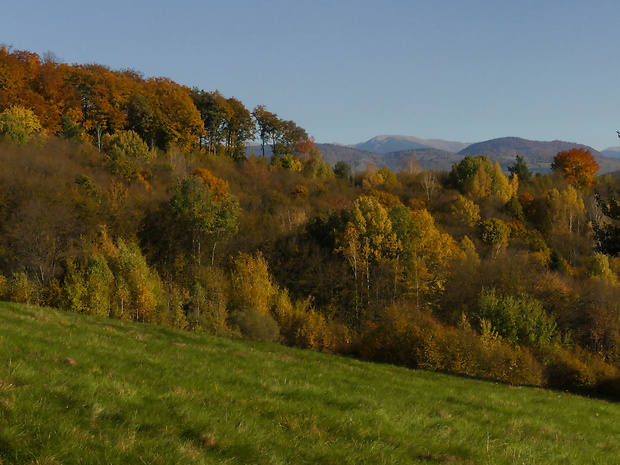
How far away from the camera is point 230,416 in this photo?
7.46m

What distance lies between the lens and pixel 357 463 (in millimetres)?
6508

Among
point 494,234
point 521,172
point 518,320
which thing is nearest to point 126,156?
point 518,320

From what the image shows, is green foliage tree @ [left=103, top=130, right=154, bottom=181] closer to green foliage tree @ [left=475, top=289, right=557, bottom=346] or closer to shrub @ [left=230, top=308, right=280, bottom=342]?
shrub @ [left=230, top=308, right=280, bottom=342]

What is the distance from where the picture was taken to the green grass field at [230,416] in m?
5.71

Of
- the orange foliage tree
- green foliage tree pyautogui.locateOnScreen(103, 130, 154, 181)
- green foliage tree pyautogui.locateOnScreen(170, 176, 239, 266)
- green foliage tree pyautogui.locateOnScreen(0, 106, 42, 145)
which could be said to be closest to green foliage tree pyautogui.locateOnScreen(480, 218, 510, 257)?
green foliage tree pyautogui.locateOnScreen(170, 176, 239, 266)

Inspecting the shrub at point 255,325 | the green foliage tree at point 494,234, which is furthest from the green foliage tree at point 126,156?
the green foliage tree at point 494,234

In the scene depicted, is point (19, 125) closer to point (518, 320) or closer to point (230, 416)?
point (230, 416)

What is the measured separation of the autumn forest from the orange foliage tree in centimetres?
1514

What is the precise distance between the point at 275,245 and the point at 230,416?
186 ft

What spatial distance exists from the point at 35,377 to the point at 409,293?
5058 cm

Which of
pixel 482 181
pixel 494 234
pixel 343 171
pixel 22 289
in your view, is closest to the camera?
pixel 22 289

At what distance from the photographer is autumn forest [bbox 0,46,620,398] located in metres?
39.1

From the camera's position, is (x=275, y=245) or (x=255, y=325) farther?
(x=275, y=245)

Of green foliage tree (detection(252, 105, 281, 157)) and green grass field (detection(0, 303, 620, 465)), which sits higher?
green foliage tree (detection(252, 105, 281, 157))
